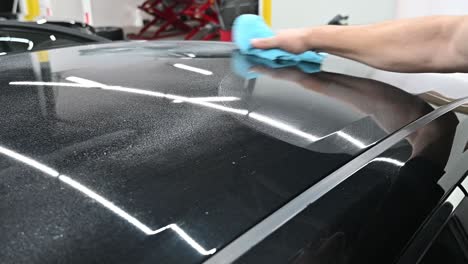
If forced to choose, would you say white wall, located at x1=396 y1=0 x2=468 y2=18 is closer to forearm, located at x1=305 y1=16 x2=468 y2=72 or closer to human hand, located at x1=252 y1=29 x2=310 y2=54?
forearm, located at x1=305 y1=16 x2=468 y2=72

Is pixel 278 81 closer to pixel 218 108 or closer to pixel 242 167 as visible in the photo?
pixel 218 108

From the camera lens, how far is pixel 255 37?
1.10 m

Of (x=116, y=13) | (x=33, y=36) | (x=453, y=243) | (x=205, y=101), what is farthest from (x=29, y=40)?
(x=116, y=13)

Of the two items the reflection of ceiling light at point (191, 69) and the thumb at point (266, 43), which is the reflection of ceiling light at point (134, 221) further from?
the thumb at point (266, 43)

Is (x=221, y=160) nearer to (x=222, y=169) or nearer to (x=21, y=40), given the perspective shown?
(x=222, y=169)

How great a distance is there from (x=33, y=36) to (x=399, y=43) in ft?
4.33

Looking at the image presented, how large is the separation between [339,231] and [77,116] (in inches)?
15.3

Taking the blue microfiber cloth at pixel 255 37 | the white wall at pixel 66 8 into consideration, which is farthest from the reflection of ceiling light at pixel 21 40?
the white wall at pixel 66 8

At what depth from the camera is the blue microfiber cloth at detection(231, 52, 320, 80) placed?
0.92 meters

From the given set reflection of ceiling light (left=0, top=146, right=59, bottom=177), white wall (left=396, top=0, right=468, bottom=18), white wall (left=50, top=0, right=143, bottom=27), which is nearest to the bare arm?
reflection of ceiling light (left=0, top=146, right=59, bottom=177)

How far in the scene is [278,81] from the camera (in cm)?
84

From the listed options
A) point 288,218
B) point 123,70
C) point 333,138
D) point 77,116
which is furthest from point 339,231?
point 123,70

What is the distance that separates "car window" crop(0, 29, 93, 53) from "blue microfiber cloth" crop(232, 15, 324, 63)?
0.69 metres

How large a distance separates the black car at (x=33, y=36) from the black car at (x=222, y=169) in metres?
0.73
